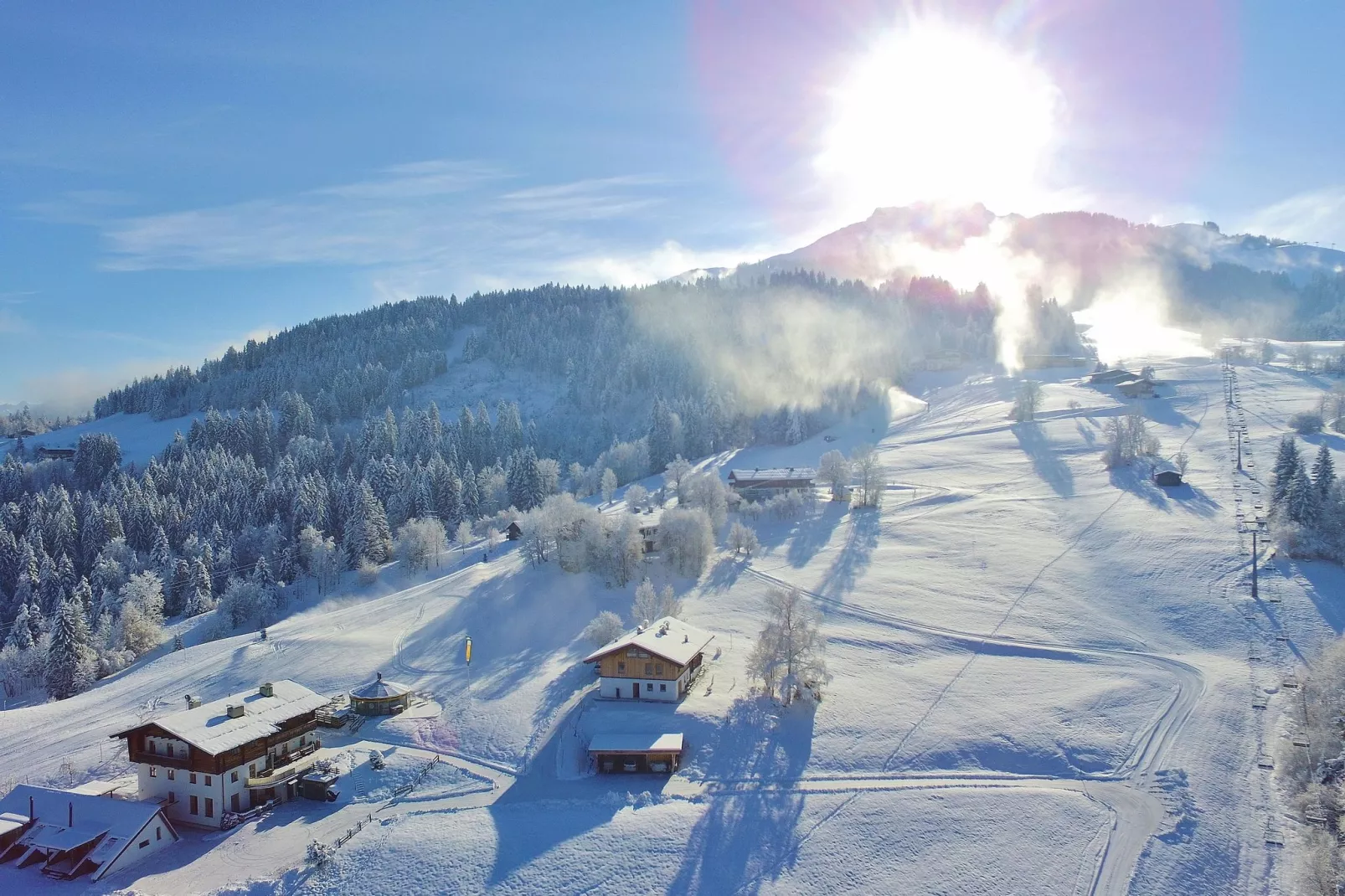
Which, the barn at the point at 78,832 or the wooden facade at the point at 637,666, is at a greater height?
the wooden facade at the point at 637,666

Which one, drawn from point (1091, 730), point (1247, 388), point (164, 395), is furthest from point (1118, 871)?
point (164, 395)

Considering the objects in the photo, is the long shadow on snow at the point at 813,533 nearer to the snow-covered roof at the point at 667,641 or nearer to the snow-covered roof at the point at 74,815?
the snow-covered roof at the point at 667,641

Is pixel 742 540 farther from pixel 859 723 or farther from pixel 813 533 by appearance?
pixel 859 723

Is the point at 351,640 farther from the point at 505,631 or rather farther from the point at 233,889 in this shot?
the point at 233,889

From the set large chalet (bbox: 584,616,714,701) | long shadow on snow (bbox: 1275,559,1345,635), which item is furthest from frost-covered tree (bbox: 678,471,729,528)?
long shadow on snow (bbox: 1275,559,1345,635)

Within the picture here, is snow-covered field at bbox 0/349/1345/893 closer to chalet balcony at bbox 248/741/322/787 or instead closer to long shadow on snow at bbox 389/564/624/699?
long shadow on snow at bbox 389/564/624/699

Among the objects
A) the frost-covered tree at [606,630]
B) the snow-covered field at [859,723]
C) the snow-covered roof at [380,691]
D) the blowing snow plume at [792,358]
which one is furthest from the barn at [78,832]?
the blowing snow plume at [792,358]

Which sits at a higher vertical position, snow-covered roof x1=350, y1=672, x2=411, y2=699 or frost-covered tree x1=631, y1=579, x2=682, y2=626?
frost-covered tree x1=631, y1=579, x2=682, y2=626
